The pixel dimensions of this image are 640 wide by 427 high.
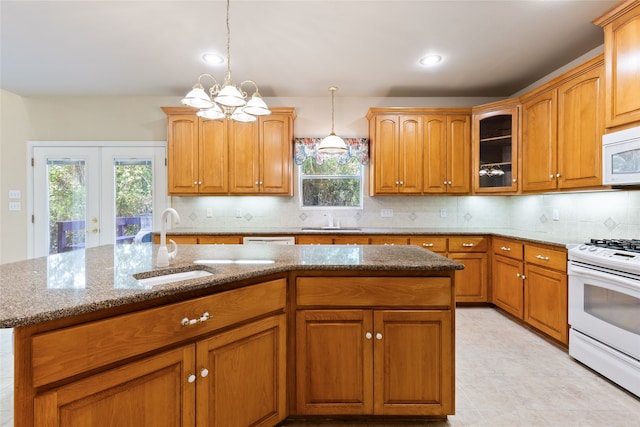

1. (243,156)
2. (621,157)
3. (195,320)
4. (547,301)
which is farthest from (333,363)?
(243,156)

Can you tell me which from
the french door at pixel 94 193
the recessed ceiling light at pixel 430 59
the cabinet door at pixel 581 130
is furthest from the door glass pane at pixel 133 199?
the cabinet door at pixel 581 130

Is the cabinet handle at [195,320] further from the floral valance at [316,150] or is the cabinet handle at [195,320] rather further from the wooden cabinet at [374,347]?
the floral valance at [316,150]

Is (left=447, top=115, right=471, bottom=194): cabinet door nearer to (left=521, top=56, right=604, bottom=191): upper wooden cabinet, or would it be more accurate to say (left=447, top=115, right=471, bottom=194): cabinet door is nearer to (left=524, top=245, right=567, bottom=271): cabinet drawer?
(left=521, top=56, right=604, bottom=191): upper wooden cabinet

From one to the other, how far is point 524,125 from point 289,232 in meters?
2.91

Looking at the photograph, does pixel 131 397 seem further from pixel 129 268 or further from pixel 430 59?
pixel 430 59

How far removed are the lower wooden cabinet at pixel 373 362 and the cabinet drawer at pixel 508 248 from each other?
1972mm

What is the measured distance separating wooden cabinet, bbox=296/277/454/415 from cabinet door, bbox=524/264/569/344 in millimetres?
1633

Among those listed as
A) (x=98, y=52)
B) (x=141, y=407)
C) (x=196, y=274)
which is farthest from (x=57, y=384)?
(x=98, y=52)

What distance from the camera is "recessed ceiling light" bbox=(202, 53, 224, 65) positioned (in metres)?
3.05

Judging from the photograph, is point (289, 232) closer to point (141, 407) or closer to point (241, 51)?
point (241, 51)

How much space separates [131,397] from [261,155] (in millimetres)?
3104

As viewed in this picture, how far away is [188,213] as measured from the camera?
421cm

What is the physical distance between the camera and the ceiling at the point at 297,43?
2.36 meters

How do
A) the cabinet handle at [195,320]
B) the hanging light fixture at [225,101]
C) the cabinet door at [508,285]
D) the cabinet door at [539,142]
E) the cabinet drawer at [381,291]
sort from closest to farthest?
the cabinet handle at [195,320], the cabinet drawer at [381,291], the hanging light fixture at [225,101], the cabinet door at [539,142], the cabinet door at [508,285]
